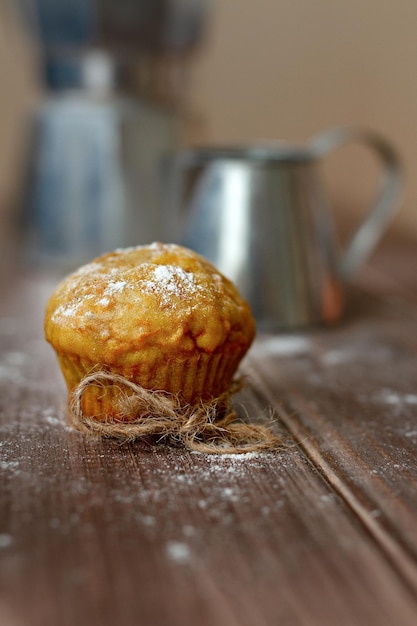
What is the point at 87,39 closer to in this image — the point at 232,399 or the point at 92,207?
the point at 92,207

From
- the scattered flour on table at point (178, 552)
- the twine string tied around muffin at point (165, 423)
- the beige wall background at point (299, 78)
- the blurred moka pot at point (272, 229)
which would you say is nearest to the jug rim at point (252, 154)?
the blurred moka pot at point (272, 229)

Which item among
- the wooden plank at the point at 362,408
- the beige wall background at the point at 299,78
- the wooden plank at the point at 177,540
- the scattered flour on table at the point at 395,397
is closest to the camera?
the wooden plank at the point at 177,540

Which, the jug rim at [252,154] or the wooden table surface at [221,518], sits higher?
the jug rim at [252,154]

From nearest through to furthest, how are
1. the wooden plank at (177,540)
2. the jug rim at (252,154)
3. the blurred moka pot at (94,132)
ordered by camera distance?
the wooden plank at (177,540), the jug rim at (252,154), the blurred moka pot at (94,132)

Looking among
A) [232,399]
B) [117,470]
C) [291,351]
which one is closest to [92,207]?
[291,351]

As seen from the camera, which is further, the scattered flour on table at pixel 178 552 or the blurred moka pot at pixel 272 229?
the blurred moka pot at pixel 272 229

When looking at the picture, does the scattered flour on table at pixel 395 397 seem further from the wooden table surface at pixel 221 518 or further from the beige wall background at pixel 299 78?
the beige wall background at pixel 299 78

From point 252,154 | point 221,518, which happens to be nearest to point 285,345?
point 252,154

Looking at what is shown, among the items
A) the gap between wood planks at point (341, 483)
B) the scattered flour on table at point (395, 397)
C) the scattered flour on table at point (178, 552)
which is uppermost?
the scattered flour on table at point (178, 552)
